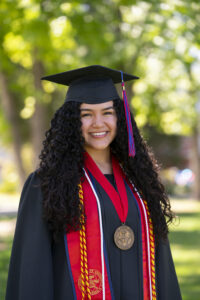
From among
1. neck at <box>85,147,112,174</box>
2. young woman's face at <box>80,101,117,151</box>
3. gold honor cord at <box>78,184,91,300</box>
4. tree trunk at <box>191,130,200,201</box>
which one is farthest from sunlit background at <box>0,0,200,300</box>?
tree trunk at <box>191,130,200,201</box>

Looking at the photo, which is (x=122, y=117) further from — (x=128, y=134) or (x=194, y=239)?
(x=194, y=239)

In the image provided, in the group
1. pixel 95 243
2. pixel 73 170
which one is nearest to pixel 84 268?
pixel 95 243

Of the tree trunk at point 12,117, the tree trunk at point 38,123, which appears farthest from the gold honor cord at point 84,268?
the tree trunk at point 12,117

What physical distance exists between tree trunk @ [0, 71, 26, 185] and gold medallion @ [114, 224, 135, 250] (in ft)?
29.8

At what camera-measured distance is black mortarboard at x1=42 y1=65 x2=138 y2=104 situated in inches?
110

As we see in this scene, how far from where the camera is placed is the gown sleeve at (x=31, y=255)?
2418 millimetres

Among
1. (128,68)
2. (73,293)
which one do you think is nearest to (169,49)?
(128,68)

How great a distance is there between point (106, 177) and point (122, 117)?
1.25 feet

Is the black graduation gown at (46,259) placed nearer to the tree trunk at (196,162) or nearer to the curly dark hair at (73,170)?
the curly dark hair at (73,170)

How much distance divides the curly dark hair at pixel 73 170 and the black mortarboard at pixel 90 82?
0.23ft

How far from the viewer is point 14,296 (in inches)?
98.3

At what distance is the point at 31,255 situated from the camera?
245 cm

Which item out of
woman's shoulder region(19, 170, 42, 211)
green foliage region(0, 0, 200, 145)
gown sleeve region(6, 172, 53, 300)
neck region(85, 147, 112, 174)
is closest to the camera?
gown sleeve region(6, 172, 53, 300)

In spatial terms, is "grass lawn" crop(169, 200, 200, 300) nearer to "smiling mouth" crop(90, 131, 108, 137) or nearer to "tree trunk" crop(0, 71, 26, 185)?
"smiling mouth" crop(90, 131, 108, 137)
